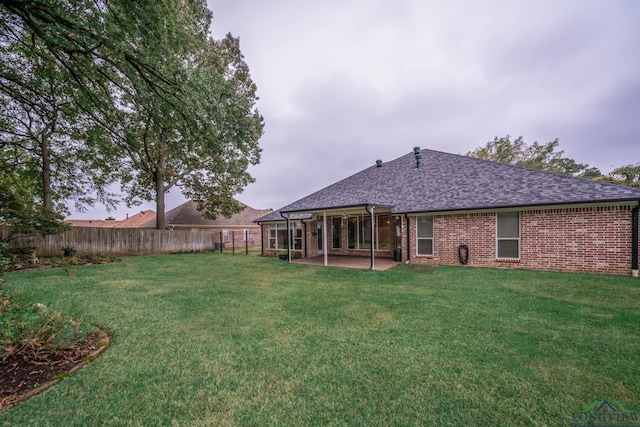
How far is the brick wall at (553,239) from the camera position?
759cm

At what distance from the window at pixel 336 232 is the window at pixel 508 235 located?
25.0 ft

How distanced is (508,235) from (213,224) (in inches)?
994

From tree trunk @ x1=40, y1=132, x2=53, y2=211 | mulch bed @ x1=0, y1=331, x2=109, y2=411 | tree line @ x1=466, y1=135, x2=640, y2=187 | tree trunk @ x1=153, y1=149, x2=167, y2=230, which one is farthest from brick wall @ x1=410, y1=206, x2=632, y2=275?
tree trunk @ x1=40, y1=132, x2=53, y2=211

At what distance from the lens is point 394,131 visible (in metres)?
19.8

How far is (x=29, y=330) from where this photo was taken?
321 centimetres

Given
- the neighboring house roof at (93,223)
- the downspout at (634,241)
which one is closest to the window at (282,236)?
the downspout at (634,241)

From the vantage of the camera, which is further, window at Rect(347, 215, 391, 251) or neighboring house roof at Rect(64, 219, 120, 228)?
neighboring house roof at Rect(64, 219, 120, 228)

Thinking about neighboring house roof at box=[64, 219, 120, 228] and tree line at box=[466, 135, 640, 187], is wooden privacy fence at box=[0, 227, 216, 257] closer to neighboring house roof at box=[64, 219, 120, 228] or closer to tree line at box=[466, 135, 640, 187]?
neighboring house roof at box=[64, 219, 120, 228]

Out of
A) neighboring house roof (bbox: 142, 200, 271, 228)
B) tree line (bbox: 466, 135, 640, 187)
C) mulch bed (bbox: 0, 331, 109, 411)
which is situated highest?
tree line (bbox: 466, 135, 640, 187)

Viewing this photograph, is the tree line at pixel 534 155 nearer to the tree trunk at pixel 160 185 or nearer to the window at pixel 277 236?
the window at pixel 277 236

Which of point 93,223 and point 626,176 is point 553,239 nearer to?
point 626,176

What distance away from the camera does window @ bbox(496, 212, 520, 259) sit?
9.00 m

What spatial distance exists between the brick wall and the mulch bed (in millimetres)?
10705

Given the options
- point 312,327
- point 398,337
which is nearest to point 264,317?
point 312,327
